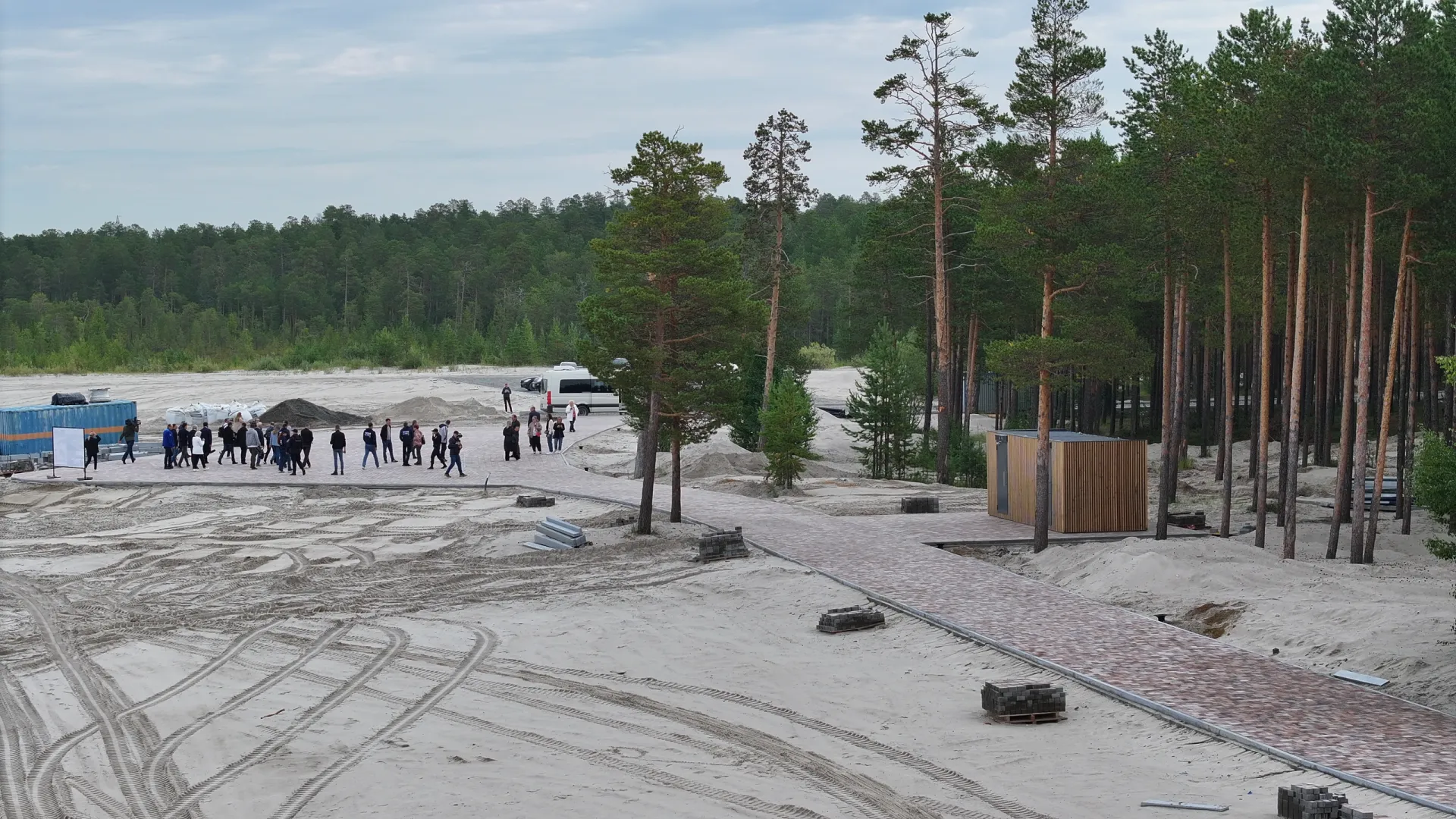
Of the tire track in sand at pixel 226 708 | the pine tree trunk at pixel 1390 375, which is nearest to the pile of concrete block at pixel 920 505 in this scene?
the pine tree trunk at pixel 1390 375

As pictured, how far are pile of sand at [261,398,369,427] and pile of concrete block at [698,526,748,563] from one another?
36.2m

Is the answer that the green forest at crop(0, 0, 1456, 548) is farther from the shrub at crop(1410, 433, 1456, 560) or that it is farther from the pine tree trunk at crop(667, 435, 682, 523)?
the shrub at crop(1410, 433, 1456, 560)

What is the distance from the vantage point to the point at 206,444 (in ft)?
135

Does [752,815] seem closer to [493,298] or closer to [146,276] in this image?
[493,298]

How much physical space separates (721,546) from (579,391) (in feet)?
133

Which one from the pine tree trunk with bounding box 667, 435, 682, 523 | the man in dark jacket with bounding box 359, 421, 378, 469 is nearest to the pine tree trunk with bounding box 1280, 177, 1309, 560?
the pine tree trunk with bounding box 667, 435, 682, 523

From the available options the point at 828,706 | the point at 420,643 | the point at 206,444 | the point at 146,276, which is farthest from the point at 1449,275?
the point at 146,276

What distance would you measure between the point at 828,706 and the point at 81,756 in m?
7.24

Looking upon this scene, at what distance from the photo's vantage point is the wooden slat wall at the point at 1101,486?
85.0ft

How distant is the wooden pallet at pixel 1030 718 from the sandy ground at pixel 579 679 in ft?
0.50

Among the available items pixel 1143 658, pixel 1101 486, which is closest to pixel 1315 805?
pixel 1143 658

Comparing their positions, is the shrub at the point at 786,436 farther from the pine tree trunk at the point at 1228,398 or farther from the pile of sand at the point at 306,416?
the pile of sand at the point at 306,416

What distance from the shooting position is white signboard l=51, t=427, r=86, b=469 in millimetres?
38094

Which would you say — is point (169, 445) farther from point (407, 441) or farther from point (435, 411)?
point (435, 411)
